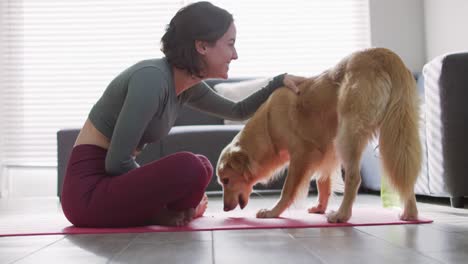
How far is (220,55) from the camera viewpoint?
215 cm

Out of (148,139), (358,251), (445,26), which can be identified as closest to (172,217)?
(148,139)

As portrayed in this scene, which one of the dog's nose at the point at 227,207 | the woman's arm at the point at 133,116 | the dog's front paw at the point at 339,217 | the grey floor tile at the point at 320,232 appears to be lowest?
the dog's nose at the point at 227,207

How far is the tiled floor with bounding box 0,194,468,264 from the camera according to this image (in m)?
1.35

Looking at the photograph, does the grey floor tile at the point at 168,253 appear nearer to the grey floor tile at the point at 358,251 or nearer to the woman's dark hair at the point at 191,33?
the grey floor tile at the point at 358,251

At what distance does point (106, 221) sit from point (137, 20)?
3893 millimetres

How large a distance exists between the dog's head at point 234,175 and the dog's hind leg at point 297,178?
0.70 ft

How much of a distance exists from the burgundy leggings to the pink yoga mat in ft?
0.18

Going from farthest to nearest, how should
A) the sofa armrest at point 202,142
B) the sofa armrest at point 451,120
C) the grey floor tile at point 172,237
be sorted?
the sofa armrest at point 202,142, the sofa armrest at point 451,120, the grey floor tile at point 172,237

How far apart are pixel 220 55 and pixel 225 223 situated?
2.16 ft

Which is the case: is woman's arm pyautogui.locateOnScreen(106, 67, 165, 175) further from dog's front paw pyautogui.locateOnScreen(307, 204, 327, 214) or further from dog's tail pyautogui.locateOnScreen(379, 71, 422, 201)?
dog's front paw pyautogui.locateOnScreen(307, 204, 327, 214)

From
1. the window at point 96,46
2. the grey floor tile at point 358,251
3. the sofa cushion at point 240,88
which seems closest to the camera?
the grey floor tile at point 358,251

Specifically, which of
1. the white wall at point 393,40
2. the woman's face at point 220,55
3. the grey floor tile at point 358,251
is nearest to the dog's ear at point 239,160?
A: the woman's face at point 220,55

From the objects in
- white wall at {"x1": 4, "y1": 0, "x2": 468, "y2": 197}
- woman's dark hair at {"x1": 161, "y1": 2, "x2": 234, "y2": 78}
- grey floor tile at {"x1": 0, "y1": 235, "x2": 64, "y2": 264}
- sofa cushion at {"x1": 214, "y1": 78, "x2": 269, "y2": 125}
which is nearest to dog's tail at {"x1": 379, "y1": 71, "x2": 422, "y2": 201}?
woman's dark hair at {"x1": 161, "y1": 2, "x2": 234, "y2": 78}

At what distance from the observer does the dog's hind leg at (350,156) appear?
6.95 feet
